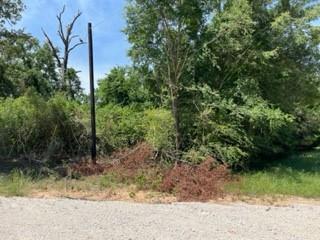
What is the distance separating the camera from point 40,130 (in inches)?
657

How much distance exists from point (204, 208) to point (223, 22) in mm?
7779

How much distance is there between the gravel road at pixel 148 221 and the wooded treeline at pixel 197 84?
5.21 m

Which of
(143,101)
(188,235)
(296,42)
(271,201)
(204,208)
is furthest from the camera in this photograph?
(143,101)

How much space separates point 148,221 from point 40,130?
953cm

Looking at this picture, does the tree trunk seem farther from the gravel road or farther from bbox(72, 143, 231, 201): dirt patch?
the gravel road

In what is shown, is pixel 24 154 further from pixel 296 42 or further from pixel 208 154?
pixel 296 42

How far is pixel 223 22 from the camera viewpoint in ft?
51.1

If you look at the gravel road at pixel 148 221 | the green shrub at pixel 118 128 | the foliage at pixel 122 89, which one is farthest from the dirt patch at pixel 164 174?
the foliage at pixel 122 89

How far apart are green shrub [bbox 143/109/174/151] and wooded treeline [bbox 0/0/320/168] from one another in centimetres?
3

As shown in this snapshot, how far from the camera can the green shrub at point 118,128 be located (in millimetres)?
16250

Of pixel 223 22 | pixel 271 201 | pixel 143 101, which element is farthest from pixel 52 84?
pixel 271 201

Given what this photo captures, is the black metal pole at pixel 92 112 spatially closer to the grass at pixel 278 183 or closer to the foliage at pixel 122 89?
the foliage at pixel 122 89

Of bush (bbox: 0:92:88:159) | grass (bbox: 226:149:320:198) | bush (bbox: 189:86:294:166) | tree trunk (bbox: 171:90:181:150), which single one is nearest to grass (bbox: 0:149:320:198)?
grass (bbox: 226:149:320:198)

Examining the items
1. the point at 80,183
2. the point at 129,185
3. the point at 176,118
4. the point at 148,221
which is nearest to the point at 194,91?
the point at 176,118
